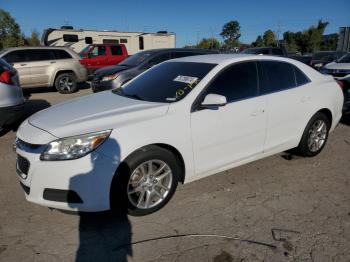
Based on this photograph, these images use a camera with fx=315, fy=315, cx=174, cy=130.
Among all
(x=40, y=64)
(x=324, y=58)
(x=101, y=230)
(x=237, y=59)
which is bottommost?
(x=101, y=230)

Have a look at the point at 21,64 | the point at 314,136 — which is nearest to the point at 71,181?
the point at 314,136

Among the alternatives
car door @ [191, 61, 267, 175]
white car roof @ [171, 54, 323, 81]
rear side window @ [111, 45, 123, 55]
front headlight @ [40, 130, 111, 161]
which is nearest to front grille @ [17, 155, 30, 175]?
front headlight @ [40, 130, 111, 161]

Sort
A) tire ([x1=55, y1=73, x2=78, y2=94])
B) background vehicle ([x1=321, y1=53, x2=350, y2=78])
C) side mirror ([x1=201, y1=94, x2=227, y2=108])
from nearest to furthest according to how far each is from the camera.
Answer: side mirror ([x1=201, y1=94, x2=227, y2=108]), background vehicle ([x1=321, y1=53, x2=350, y2=78]), tire ([x1=55, y1=73, x2=78, y2=94])

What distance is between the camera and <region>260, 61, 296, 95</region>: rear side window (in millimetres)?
4012

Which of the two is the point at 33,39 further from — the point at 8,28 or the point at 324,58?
the point at 324,58

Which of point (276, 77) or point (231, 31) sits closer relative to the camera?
point (276, 77)

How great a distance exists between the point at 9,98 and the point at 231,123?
3.96 meters

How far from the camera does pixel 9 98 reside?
17.7 feet

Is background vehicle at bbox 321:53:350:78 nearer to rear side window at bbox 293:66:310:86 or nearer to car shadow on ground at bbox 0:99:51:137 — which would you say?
rear side window at bbox 293:66:310:86

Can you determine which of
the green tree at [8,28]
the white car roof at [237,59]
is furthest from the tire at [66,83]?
the green tree at [8,28]

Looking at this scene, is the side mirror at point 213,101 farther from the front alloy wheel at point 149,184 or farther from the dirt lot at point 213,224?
the dirt lot at point 213,224

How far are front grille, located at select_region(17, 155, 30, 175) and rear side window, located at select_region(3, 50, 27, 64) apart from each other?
8.88 m

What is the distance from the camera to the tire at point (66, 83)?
11.4 metres

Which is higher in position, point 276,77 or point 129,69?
point 276,77
